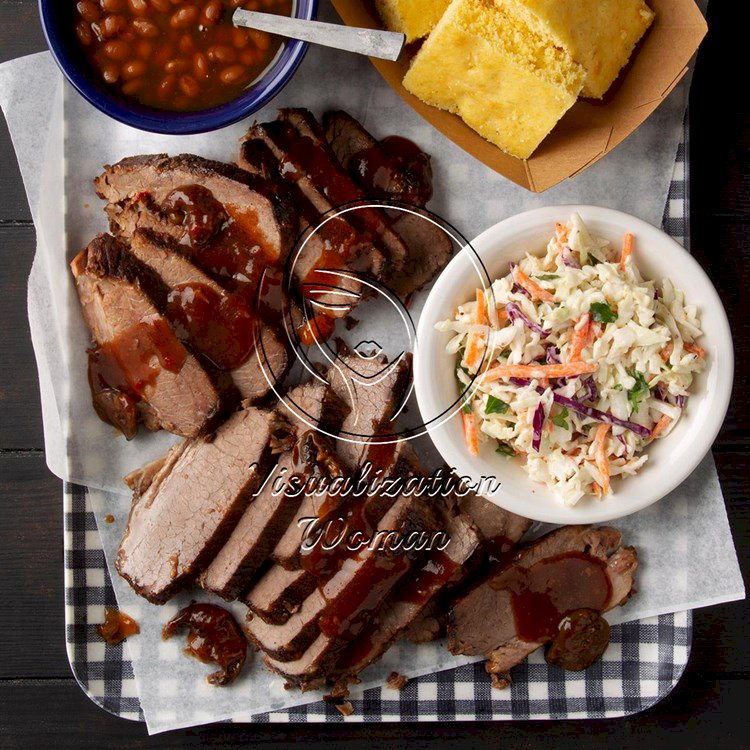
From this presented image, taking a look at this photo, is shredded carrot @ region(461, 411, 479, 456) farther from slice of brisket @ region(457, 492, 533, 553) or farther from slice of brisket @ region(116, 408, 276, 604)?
slice of brisket @ region(116, 408, 276, 604)

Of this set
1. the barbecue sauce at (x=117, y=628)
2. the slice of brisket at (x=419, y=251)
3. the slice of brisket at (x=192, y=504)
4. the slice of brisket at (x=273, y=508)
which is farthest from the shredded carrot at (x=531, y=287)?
the barbecue sauce at (x=117, y=628)

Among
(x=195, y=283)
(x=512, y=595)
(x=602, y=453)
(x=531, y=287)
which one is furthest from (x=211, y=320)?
(x=512, y=595)

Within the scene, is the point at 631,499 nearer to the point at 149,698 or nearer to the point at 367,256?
the point at 367,256

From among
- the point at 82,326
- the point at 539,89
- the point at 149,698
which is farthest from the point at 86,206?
the point at 149,698

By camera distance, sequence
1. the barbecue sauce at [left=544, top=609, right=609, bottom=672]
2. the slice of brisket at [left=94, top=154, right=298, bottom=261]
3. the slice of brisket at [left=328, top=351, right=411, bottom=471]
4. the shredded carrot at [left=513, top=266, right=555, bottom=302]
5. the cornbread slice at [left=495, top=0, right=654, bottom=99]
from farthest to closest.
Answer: the barbecue sauce at [left=544, top=609, right=609, bottom=672] < the slice of brisket at [left=328, top=351, right=411, bottom=471] < the slice of brisket at [left=94, top=154, right=298, bottom=261] < the shredded carrot at [left=513, top=266, right=555, bottom=302] < the cornbread slice at [left=495, top=0, right=654, bottom=99]

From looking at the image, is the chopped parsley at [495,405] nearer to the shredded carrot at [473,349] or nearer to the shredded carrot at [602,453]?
the shredded carrot at [473,349]

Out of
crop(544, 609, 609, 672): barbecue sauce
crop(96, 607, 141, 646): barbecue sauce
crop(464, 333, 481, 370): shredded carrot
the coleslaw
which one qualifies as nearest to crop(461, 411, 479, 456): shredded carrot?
the coleslaw
